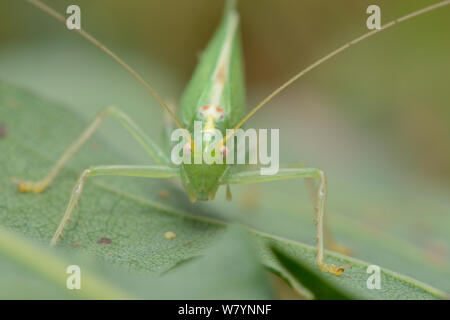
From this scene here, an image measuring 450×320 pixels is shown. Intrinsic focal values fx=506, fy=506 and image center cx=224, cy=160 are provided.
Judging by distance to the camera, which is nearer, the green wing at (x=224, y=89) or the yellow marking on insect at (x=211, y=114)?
the yellow marking on insect at (x=211, y=114)

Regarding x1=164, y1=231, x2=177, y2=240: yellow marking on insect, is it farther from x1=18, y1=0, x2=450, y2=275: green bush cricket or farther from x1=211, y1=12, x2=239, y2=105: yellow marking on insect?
x1=211, y1=12, x2=239, y2=105: yellow marking on insect

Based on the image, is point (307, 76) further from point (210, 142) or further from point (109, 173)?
point (109, 173)

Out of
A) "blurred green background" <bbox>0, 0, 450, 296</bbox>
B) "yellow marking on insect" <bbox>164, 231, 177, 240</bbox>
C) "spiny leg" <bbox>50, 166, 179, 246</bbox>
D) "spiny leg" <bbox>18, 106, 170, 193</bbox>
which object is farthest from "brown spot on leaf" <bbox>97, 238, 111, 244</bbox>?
"blurred green background" <bbox>0, 0, 450, 296</bbox>

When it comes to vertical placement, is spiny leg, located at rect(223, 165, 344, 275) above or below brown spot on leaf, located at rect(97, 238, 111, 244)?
above

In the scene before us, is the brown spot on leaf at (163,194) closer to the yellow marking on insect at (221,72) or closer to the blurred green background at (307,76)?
the yellow marking on insect at (221,72)

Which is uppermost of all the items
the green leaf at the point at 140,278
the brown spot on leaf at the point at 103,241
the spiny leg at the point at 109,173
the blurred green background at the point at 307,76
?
the blurred green background at the point at 307,76

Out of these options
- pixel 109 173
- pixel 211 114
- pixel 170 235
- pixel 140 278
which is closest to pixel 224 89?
pixel 211 114

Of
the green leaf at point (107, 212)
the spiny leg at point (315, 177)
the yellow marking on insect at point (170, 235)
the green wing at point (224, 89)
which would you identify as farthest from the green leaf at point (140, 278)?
the green wing at point (224, 89)
